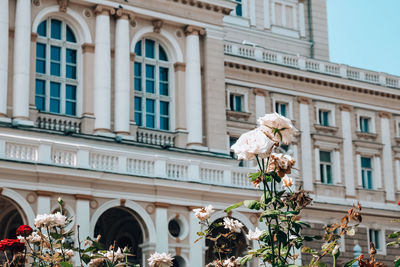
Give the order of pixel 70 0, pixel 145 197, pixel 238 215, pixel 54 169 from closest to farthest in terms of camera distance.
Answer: pixel 54 169, pixel 145 197, pixel 238 215, pixel 70 0

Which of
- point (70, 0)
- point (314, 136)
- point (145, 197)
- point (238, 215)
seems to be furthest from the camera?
point (314, 136)

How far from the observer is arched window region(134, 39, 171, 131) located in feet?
107

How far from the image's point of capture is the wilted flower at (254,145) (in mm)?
7223

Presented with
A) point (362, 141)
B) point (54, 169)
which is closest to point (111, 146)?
point (54, 169)

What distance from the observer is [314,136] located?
41438 mm

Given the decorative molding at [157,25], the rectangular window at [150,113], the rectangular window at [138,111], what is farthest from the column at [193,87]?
the rectangular window at [138,111]

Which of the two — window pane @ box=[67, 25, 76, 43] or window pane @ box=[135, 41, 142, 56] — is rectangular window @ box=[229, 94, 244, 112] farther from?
window pane @ box=[67, 25, 76, 43]

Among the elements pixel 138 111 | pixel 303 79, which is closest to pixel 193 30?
pixel 138 111

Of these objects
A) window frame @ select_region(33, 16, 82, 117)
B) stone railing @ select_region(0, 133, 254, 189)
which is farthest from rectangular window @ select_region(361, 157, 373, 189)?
window frame @ select_region(33, 16, 82, 117)

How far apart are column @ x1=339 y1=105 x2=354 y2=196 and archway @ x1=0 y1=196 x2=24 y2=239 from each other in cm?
1952

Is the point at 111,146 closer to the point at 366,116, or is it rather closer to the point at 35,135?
the point at 35,135

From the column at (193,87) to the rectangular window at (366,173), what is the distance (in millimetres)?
13580

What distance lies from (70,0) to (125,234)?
951cm

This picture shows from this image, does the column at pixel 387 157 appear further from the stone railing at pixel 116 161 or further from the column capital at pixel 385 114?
the stone railing at pixel 116 161
